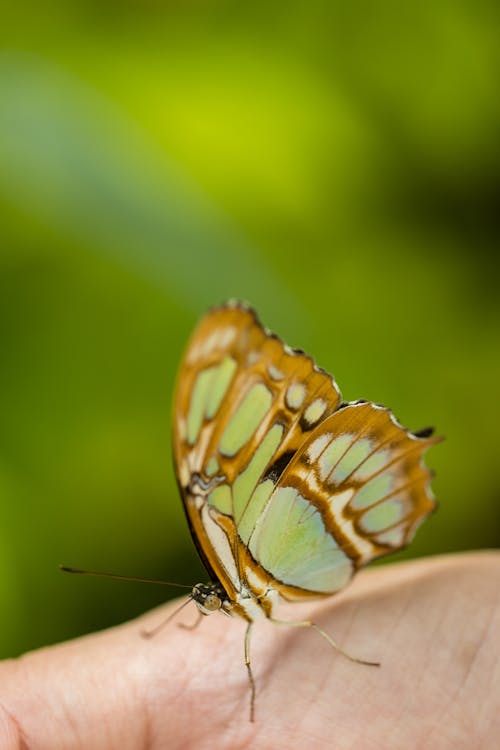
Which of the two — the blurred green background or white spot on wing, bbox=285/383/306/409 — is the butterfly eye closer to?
white spot on wing, bbox=285/383/306/409

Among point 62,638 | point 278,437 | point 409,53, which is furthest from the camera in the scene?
point 409,53

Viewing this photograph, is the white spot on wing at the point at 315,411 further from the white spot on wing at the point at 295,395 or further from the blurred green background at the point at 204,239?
the blurred green background at the point at 204,239

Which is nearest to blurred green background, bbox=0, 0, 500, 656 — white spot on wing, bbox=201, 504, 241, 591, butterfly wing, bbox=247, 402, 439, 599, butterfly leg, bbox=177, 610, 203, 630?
butterfly leg, bbox=177, 610, 203, 630

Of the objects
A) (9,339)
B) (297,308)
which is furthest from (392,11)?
(9,339)

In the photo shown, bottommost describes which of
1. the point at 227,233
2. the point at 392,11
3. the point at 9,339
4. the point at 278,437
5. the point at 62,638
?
the point at 62,638

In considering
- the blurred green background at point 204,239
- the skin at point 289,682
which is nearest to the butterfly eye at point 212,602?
the skin at point 289,682

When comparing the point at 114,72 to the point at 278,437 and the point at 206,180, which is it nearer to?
the point at 206,180
